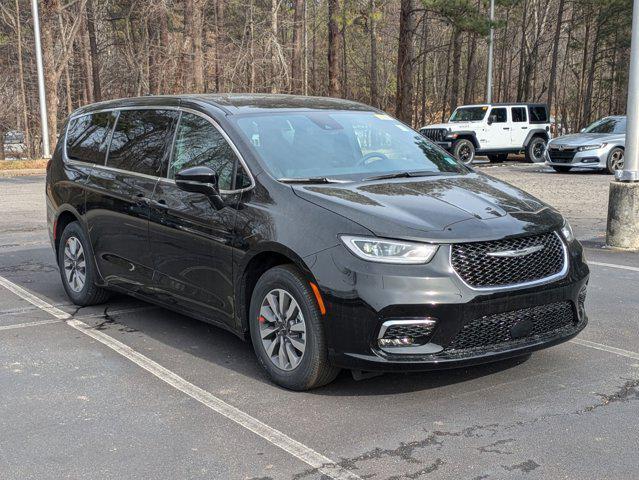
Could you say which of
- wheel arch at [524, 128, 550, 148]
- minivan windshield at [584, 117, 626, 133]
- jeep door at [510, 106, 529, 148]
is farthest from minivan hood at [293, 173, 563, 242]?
wheel arch at [524, 128, 550, 148]

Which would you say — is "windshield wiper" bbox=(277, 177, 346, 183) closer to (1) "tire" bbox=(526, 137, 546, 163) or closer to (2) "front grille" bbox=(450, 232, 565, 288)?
(2) "front grille" bbox=(450, 232, 565, 288)

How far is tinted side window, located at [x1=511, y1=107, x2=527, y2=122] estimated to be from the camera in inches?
1012

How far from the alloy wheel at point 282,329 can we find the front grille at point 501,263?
0.97 meters

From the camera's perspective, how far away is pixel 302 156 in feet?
16.7

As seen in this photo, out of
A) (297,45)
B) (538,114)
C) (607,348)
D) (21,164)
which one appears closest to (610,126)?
(538,114)

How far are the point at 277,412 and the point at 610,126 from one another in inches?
767

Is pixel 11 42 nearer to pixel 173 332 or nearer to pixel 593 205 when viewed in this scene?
pixel 593 205

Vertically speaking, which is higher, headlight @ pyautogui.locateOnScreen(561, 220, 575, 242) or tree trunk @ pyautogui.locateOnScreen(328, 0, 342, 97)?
tree trunk @ pyautogui.locateOnScreen(328, 0, 342, 97)

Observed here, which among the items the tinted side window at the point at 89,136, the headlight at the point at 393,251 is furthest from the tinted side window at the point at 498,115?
the headlight at the point at 393,251

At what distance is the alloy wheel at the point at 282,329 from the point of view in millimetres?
4418

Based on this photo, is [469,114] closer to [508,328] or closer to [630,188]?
[630,188]

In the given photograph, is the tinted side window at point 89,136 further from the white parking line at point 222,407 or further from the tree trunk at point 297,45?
the tree trunk at point 297,45

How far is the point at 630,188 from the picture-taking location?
8992mm

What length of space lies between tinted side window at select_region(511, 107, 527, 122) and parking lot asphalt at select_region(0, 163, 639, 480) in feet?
67.0
